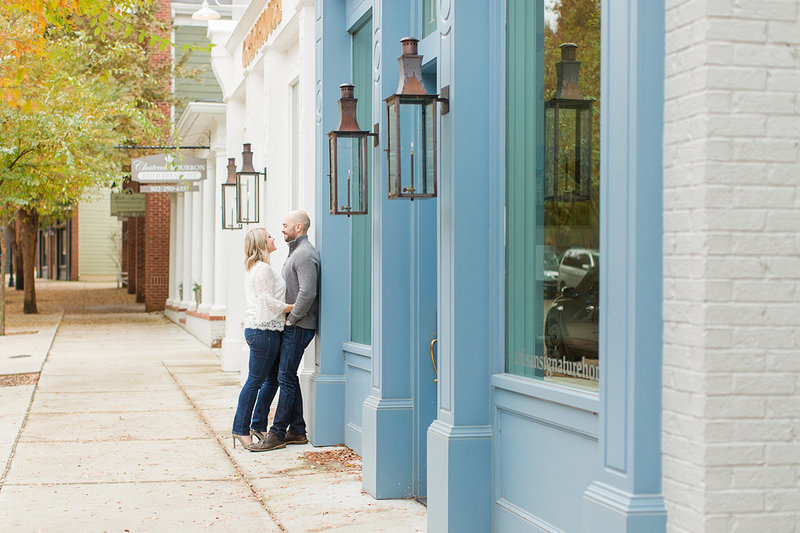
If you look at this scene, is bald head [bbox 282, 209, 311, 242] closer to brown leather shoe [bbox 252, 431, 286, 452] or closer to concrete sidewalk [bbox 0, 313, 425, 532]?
brown leather shoe [bbox 252, 431, 286, 452]

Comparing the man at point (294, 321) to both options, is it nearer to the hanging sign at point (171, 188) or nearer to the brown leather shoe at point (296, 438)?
the brown leather shoe at point (296, 438)

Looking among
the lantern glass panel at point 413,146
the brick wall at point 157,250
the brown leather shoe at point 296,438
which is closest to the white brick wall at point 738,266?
the lantern glass panel at point 413,146

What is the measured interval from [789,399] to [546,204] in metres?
1.75

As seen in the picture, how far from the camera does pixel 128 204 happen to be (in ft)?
97.6

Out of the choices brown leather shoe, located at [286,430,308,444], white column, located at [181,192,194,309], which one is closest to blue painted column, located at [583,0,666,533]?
brown leather shoe, located at [286,430,308,444]

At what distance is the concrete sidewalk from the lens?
Answer: 6391 mm

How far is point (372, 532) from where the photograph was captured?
6047 mm

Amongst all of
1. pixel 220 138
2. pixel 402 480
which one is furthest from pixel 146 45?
pixel 402 480

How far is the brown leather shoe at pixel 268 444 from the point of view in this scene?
28.1 ft

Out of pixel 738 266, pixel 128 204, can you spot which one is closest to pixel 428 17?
pixel 738 266

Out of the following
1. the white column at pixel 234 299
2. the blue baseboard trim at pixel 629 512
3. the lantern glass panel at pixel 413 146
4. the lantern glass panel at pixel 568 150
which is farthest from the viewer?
the white column at pixel 234 299

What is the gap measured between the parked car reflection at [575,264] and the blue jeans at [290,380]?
4036 millimetres

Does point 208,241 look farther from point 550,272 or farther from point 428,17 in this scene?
point 550,272

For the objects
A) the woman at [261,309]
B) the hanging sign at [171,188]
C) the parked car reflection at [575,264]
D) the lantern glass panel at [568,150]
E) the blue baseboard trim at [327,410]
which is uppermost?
the hanging sign at [171,188]
